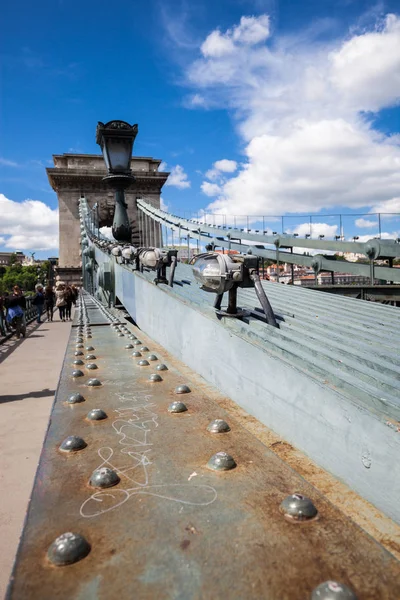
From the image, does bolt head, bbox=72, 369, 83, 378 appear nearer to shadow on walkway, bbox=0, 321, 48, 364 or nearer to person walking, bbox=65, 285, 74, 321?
shadow on walkway, bbox=0, 321, 48, 364

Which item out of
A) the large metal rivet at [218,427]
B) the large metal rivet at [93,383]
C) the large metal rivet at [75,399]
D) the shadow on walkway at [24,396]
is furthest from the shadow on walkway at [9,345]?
the large metal rivet at [218,427]

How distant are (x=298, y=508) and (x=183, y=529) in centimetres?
25

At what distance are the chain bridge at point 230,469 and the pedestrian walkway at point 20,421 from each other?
2.86 feet

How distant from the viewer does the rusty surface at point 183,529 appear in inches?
27.9

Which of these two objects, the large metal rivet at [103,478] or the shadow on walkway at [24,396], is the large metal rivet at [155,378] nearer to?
the large metal rivet at [103,478]

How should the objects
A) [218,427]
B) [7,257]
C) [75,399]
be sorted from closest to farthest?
[218,427] < [75,399] < [7,257]

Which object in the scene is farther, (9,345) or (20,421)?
(9,345)

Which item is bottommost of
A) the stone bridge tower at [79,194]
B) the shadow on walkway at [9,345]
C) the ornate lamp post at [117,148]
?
the shadow on walkway at [9,345]

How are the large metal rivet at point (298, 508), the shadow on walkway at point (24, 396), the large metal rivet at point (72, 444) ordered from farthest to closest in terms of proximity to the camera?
1. the shadow on walkway at point (24, 396)
2. the large metal rivet at point (72, 444)
3. the large metal rivet at point (298, 508)

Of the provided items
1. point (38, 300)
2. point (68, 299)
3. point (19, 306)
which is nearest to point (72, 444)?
point (19, 306)

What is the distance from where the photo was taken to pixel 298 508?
0.90 m

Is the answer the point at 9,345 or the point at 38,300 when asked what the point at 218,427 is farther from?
the point at 38,300

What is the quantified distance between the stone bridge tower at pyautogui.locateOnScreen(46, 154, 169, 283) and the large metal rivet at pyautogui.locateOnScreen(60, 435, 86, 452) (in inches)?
1320

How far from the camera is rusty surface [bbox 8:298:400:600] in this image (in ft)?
2.33
